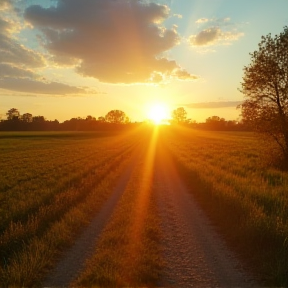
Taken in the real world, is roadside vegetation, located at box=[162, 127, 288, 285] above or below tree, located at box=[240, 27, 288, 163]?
below

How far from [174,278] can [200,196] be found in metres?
8.01

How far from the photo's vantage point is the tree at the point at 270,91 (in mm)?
24156

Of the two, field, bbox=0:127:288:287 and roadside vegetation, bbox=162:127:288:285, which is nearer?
field, bbox=0:127:288:287

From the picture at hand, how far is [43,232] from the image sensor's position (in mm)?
9117

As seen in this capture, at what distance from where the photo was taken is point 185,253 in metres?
7.70

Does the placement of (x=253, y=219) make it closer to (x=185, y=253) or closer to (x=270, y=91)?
(x=185, y=253)

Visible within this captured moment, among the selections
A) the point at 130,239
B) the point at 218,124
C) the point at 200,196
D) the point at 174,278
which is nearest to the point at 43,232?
the point at 130,239

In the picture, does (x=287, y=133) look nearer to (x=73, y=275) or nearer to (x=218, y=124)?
(x=73, y=275)

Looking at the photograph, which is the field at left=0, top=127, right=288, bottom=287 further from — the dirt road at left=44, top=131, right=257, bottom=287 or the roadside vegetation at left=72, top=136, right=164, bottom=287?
the dirt road at left=44, top=131, right=257, bottom=287

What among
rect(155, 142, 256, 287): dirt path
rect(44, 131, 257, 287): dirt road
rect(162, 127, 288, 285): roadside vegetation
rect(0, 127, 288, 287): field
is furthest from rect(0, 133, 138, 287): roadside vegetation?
rect(162, 127, 288, 285): roadside vegetation

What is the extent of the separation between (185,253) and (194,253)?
0.22 m

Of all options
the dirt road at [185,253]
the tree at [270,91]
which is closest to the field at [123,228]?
the dirt road at [185,253]

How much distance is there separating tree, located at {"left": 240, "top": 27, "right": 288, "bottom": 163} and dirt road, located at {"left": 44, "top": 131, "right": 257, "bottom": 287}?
14.8m

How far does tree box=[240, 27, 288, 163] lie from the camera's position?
24.2 metres
